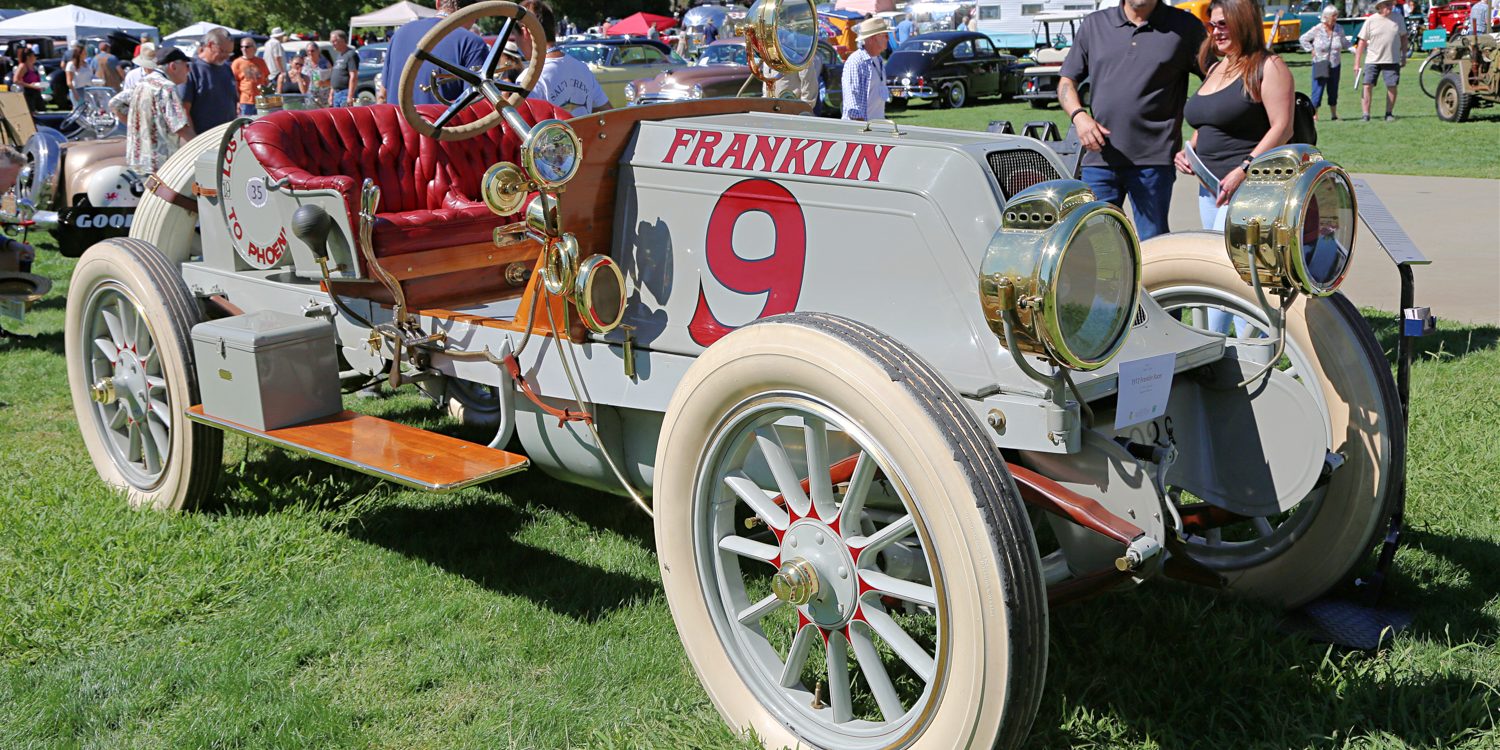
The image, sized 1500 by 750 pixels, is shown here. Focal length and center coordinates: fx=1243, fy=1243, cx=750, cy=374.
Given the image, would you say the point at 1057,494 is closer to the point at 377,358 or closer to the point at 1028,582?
the point at 1028,582

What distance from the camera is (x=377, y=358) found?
4.01 metres

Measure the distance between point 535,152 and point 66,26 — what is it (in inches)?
1329

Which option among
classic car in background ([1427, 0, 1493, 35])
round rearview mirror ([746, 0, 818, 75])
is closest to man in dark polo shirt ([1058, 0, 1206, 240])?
A: round rearview mirror ([746, 0, 818, 75])

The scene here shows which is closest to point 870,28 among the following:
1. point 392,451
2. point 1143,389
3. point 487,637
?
point 392,451

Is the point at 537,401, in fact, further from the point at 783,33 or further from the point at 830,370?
the point at 783,33

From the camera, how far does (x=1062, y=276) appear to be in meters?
2.29

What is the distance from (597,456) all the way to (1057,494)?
136 cm

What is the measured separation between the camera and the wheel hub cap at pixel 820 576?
8.25ft

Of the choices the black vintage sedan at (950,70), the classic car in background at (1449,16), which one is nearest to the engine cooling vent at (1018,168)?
the black vintage sedan at (950,70)

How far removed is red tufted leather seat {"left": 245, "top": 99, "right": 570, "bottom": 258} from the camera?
14.0 feet

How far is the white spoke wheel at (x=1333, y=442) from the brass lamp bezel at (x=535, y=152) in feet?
5.53

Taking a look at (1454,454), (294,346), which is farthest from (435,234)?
(1454,454)

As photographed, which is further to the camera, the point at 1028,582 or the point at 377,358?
the point at 377,358

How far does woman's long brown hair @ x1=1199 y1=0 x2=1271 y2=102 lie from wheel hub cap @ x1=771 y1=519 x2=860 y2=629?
3.12m
